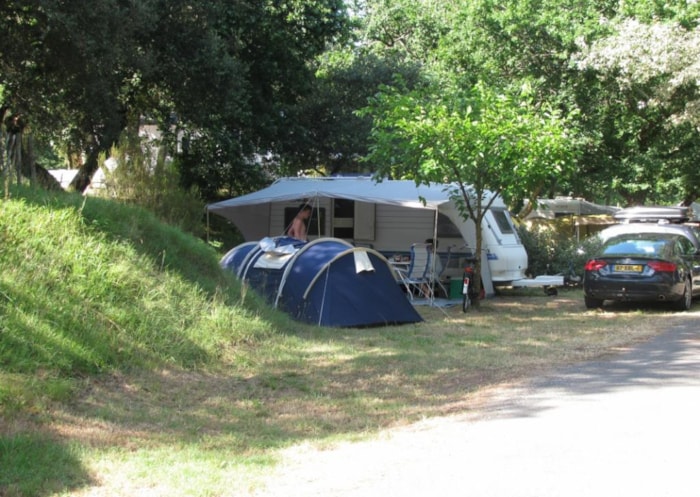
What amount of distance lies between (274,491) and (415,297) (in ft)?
37.2

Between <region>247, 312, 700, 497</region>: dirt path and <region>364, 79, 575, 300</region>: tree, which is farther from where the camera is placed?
<region>364, 79, 575, 300</region>: tree

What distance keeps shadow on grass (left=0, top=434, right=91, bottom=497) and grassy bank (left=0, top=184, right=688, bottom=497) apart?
0.01 m

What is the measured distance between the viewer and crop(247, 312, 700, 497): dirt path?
482 cm

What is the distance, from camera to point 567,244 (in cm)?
2109

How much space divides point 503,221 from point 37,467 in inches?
550

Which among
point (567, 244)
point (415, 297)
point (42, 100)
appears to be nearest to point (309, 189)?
point (415, 297)

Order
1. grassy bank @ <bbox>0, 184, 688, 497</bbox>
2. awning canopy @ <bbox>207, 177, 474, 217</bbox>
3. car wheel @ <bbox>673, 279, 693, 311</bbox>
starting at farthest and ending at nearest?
awning canopy @ <bbox>207, 177, 474, 217</bbox>
car wheel @ <bbox>673, 279, 693, 311</bbox>
grassy bank @ <bbox>0, 184, 688, 497</bbox>

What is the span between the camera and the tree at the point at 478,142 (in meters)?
13.0

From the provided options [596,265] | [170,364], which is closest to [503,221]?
[596,265]

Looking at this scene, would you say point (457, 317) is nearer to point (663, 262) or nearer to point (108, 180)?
point (663, 262)

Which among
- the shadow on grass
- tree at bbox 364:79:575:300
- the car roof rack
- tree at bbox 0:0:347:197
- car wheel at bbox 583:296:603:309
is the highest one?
tree at bbox 0:0:347:197

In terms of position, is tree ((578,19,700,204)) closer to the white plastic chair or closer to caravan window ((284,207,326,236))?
A: caravan window ((284,207,326,236))

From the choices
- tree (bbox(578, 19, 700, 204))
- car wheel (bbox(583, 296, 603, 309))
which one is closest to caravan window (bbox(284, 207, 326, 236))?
car wheel (bbox(583, 296, 603, 309))

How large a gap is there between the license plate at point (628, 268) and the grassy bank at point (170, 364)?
A: 2.17 metres
